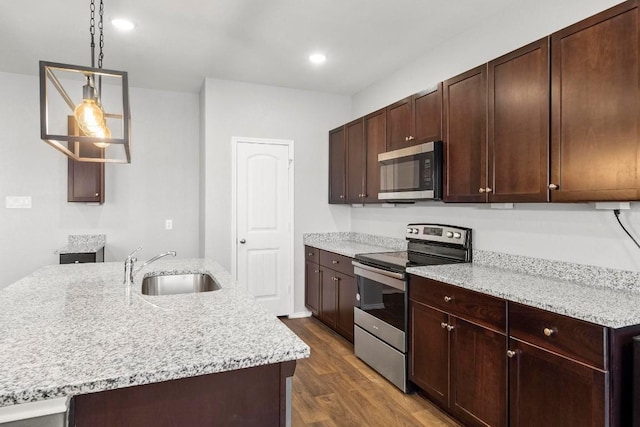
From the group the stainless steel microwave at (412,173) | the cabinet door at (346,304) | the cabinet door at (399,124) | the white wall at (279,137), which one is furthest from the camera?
the white wall at (279,137)

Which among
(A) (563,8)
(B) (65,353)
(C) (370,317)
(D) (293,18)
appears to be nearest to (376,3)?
(D) (293,18)

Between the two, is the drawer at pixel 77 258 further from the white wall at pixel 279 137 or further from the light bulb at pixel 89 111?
the light bulb at pixel 89 111

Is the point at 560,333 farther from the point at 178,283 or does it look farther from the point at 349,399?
the point at 178,283

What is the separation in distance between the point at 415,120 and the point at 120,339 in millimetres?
2545

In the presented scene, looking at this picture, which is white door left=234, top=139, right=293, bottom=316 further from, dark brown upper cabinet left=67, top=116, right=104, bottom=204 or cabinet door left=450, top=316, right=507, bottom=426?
cabinet door left=450, top=316, right=507, bottom=426

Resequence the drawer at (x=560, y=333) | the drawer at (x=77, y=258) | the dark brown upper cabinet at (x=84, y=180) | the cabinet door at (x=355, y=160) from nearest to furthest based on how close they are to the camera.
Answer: the drawer at (x=560, y=333), the drawer at (x=77, y=258), the cabinet door at (x=355, y=160), the dark brown upper cabinet at (x=84, y=180)

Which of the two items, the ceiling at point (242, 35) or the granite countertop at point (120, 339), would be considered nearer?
A: the granite countertop at point (120, 339)

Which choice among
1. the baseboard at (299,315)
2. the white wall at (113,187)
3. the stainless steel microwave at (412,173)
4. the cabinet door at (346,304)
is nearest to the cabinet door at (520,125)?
the stainless steel microwave at (412,173)

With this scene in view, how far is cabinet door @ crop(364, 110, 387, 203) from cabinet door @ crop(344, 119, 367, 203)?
83mm

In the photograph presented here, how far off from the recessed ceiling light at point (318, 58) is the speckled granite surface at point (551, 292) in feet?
6.87

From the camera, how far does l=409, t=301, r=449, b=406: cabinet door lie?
2342 mm

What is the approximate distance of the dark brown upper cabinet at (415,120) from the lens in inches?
111

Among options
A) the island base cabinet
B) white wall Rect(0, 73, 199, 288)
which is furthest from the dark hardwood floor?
white wall Rect(0, 73, 199, 288)

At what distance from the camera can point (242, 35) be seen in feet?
10.1
